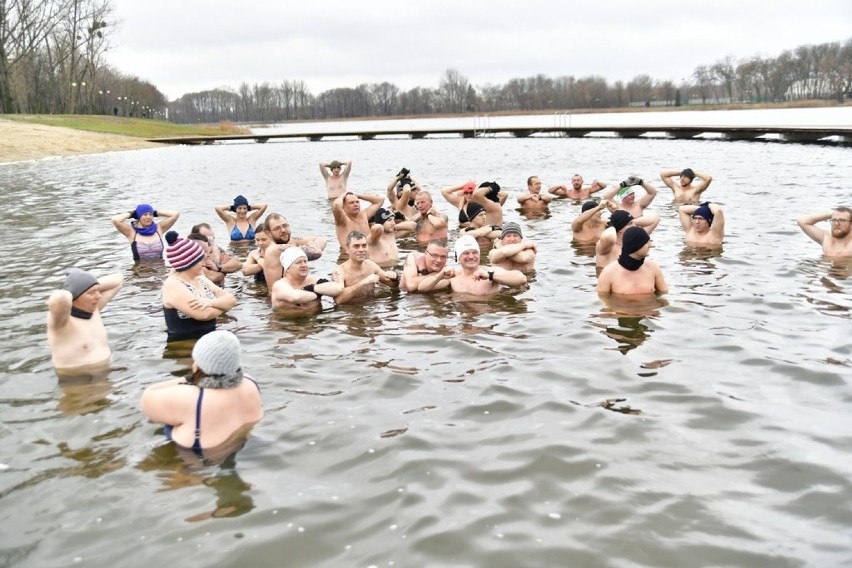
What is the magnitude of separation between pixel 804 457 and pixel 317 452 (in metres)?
3.76

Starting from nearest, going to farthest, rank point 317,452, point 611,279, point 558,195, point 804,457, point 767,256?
point 804,457
point 317,452
point 611,279
point 767,256
point 558,195

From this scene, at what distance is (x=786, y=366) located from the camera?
6.99 metres

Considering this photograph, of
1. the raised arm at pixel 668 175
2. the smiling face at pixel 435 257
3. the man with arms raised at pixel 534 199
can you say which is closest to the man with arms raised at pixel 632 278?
the smiling face at pixel 435 257

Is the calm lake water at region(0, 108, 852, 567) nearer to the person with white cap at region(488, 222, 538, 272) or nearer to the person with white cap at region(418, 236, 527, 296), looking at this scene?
the person with white cap at region(418, 236, 527, 296)

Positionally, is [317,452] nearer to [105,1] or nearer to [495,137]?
[495,137]

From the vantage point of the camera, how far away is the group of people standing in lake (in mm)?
5441

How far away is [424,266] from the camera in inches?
412

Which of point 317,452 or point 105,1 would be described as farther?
point 105,1

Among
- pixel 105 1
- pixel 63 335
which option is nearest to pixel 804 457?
pixel 63 335

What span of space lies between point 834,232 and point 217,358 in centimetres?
1041

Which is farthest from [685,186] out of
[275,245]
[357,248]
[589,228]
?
[275,245]

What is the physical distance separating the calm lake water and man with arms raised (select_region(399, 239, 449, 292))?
30 centimetres

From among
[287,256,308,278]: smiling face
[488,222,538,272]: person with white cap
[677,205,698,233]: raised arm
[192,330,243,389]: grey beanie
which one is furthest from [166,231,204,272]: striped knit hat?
[677,205,698,233]: raised arm

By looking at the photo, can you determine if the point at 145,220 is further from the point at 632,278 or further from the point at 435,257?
the point at 632,278
